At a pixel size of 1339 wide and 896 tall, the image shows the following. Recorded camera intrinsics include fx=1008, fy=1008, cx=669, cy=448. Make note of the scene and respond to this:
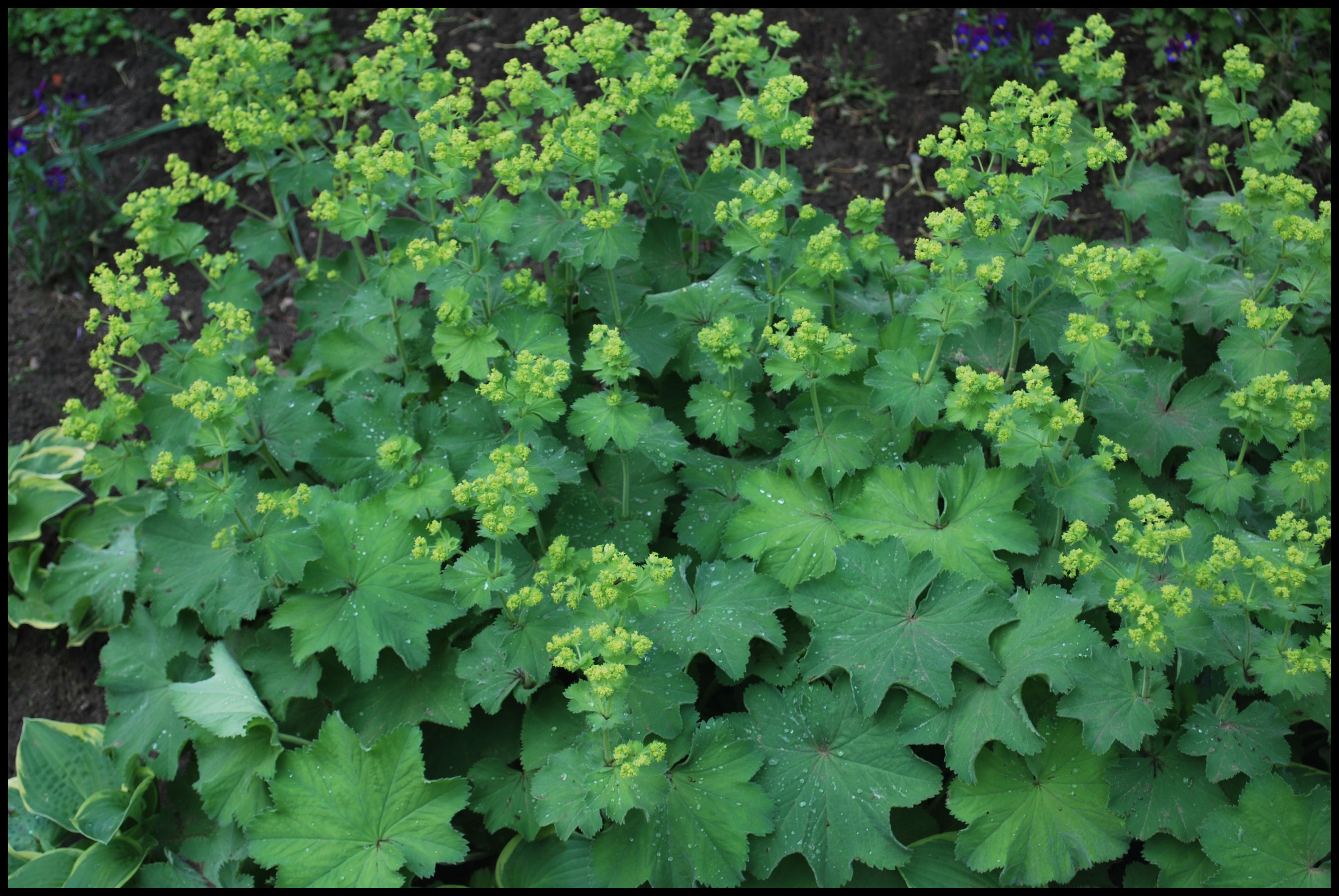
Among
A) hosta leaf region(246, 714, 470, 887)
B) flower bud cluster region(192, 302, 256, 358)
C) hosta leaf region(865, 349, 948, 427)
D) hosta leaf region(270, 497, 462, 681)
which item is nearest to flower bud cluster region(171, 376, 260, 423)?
flower bud cluster region(192, 302, 256, 358)

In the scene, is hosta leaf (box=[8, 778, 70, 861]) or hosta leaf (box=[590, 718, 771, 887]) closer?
hosta leaf (box=[590, 718, 771, 887])

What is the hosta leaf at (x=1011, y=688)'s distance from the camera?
275cm

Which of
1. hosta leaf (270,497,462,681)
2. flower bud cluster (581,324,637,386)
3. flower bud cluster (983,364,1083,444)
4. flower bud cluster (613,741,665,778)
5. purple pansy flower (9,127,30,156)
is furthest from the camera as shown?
purple pansy flower (9,127,30,156)

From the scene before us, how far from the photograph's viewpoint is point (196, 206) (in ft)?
17.8

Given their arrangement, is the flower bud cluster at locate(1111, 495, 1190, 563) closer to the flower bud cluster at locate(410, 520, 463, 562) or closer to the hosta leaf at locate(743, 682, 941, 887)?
the hosta leaf at locate(743, 682, 941, 887)

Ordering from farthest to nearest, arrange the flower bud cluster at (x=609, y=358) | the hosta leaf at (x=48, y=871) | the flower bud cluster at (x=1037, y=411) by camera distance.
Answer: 1. the hosta leaf at (x=48, y=871)
2. the flower bud cluster at (x=609, y=358)
3. the flower bud cluster at (x=1037, y=411)

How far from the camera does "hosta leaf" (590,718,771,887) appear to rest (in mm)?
2768

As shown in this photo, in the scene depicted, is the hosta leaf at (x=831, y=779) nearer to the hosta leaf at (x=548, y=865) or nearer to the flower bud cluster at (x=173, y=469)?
the hosta leaf at (x=548, y=865)

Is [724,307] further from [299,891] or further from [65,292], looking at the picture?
[65,292]

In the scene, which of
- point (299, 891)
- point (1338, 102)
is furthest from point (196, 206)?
point (1338, 102)

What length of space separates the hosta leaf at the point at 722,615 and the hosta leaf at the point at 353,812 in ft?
2.55

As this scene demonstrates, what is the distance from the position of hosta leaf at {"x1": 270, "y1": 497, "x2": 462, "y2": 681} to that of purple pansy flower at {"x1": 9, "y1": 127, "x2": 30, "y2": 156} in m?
3.47

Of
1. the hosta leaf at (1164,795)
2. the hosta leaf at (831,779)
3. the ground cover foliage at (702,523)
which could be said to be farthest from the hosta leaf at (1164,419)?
the hosta leaf at (831,779)

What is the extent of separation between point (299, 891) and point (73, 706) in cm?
179
